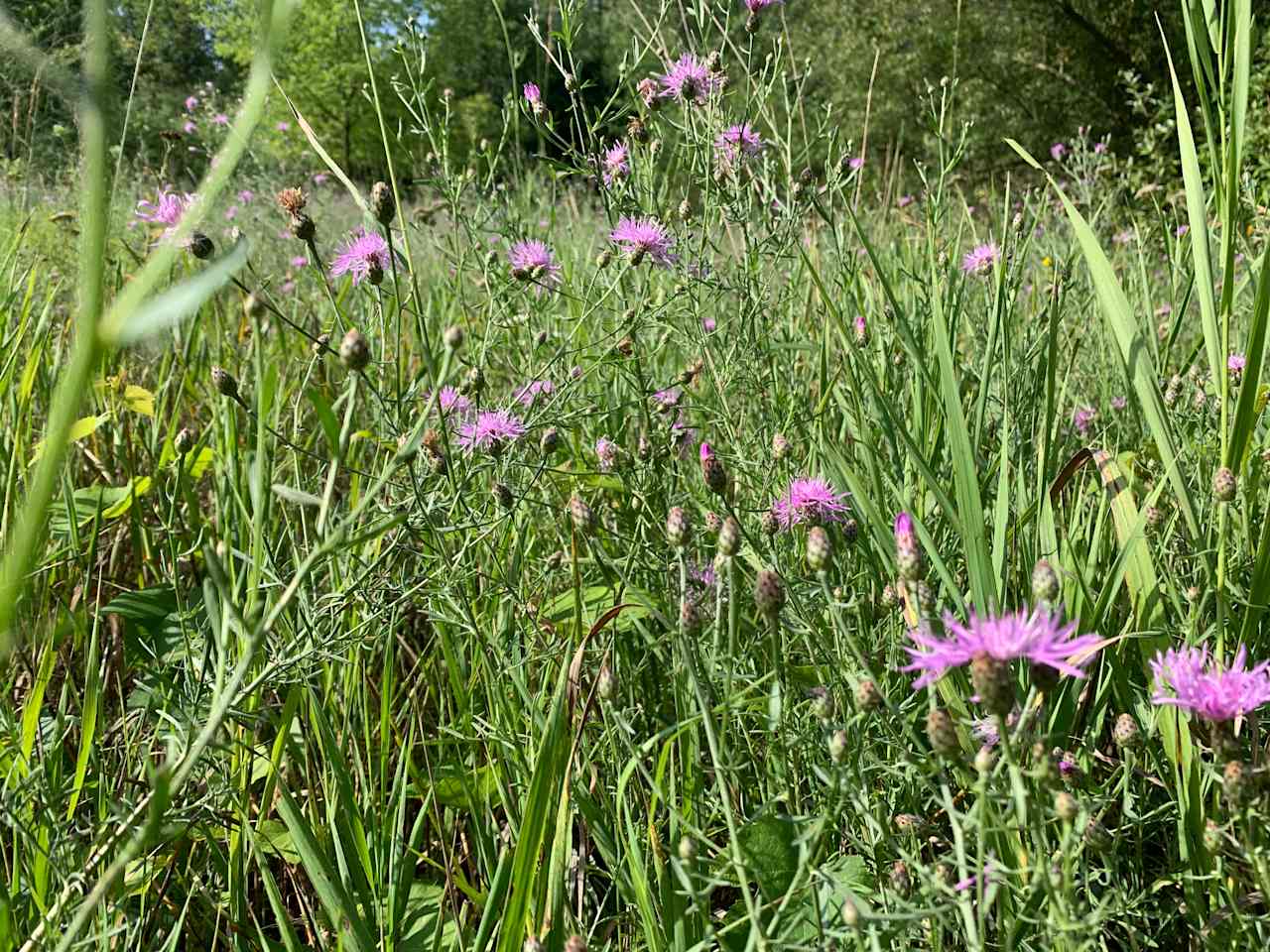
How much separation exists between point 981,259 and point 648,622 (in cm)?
107

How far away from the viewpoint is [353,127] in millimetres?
14148

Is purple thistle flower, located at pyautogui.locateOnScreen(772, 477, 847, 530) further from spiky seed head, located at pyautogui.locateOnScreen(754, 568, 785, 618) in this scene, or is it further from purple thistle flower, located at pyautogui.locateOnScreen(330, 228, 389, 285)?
purple thistle flower, located at pyautogui.locateOnScreen(330, 228, 389, 285)

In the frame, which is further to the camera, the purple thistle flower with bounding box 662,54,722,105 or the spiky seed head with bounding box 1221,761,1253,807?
the purple thistle flower with bounding box 662,54,722,105

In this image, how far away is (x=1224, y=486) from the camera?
2.87 ft

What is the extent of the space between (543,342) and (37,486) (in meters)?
1.33

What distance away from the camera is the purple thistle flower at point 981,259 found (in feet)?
5.43

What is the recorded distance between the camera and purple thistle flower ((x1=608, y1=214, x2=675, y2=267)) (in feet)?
4.53

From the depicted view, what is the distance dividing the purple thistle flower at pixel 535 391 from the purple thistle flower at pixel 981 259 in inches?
26.4

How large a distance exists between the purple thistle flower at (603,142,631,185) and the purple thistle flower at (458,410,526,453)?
40 centimetres

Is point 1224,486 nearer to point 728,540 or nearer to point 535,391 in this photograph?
point 728,540

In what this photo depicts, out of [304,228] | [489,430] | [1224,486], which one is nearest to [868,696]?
[1224,486]

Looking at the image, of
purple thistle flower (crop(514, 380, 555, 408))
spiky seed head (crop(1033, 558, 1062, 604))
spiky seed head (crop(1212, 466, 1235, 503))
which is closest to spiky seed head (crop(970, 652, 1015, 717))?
spiky seed head (crop(1033, 558, 1062, 604))

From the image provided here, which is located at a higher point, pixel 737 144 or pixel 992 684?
pixel 737 144

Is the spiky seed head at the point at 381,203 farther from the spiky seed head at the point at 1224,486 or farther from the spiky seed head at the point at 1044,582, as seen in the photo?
the spiky seed head at the point at 1224,486
